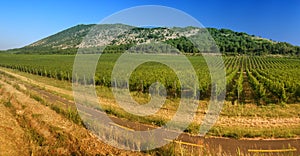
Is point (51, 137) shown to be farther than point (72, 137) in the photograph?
Yes

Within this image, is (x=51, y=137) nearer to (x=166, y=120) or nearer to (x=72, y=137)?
(x=72, y=137)

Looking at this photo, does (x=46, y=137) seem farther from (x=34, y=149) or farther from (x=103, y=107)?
(x=103, y=107)

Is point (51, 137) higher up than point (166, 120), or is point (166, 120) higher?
point (51, 137)

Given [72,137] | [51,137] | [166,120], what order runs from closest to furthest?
1. [72,137]
2. [51,137]
3. [166,120]

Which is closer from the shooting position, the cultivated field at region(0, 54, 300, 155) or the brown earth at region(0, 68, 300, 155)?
the brown earth at region(0, 68, 300, 155)

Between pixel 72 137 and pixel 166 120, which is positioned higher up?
pixel 72 137

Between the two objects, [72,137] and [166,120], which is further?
[166,120]

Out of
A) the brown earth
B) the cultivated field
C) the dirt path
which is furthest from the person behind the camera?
the cultivated field

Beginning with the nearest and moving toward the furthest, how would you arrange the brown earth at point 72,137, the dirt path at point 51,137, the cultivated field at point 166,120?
1. the dirt path at point 51,137
2. the brown earth at point 72,137
3. the cultivated field at point 166,120

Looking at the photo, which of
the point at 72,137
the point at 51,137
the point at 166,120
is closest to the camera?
the point at 72,137

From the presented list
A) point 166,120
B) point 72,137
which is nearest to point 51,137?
point 72,137

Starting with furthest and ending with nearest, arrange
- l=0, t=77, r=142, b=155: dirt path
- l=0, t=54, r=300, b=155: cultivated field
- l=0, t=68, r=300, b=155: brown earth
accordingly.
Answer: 1. l=0, t=54, r=300, b=155: cultivated field
2. l=0, t=68, r=300, b=155: brown earth
3. l=0, t=77, r=142, b=155: dirt path

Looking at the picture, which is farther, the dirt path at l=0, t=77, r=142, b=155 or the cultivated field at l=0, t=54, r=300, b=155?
the cultivated field at l=0, t=54, r=300, b=155

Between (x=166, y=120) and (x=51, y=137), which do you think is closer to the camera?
(x=51, y=137)
